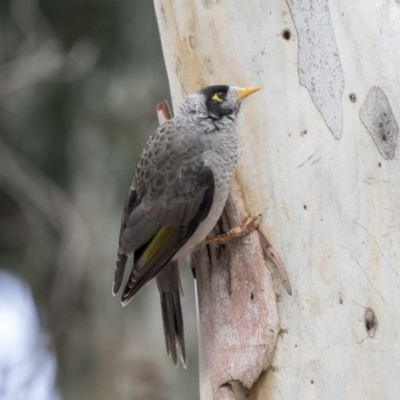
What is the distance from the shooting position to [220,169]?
3523mm

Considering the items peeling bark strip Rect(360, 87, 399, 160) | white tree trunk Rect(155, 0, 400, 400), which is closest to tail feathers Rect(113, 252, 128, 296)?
white tree trunk Rect(155, 0, 400, 400)

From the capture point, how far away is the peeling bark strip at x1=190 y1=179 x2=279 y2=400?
3289 mm

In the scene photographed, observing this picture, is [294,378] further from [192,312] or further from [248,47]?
[192,312]

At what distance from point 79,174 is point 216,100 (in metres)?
4.34

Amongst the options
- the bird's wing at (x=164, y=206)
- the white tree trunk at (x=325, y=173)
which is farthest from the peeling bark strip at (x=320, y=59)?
the bird's wing at (x=164, y=206)

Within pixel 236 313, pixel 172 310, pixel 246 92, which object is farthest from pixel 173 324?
pixel 246 92

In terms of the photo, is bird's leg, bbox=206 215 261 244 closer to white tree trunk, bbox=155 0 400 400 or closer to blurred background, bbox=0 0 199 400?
white tree trunk, bbox=155 0 400 400

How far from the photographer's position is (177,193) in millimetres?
3684

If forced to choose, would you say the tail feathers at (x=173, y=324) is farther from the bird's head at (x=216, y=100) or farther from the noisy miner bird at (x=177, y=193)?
the bird's head at (x=216, y=100)

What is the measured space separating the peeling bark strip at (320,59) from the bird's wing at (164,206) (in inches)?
21.3

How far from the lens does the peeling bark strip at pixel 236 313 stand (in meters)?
3.29

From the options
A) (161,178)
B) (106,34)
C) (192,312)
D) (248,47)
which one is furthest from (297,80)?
(106,34)

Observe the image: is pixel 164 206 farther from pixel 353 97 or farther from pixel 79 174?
pixel 79 174

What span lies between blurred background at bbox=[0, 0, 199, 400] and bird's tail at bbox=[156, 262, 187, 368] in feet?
11.5
